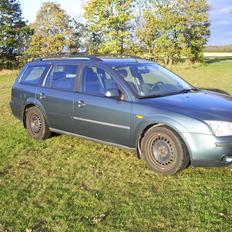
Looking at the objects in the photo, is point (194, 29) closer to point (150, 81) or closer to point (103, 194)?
point (150, 81)

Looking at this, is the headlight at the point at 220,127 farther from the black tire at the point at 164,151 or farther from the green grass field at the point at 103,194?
the green grass field at the point at 103,194

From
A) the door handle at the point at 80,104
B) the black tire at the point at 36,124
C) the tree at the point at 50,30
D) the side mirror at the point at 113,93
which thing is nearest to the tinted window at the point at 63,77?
the door handle at the point at 80,104

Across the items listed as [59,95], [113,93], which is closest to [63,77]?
[59,95]

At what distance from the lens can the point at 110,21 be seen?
1487 inches

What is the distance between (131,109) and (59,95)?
1781 mm

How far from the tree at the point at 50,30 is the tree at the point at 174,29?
26.5 feet

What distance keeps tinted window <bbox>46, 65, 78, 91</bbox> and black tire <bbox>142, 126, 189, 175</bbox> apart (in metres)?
1.95

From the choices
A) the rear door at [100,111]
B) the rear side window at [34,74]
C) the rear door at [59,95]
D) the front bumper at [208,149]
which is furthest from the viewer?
the rear side window at [34,74]

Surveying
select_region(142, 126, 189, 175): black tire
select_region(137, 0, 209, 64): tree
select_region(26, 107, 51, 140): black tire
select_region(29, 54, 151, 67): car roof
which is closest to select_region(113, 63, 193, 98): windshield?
select_region(29, 54, 151, 67): car roof

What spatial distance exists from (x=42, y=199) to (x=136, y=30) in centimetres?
3761

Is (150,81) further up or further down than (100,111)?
further up

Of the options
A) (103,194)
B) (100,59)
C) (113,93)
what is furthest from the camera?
(100,59)

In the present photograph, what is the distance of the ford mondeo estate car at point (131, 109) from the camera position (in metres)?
5.46

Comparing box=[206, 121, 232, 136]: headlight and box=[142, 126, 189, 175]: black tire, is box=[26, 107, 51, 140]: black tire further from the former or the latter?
box=[206, 121, 232, 136]: headlight
